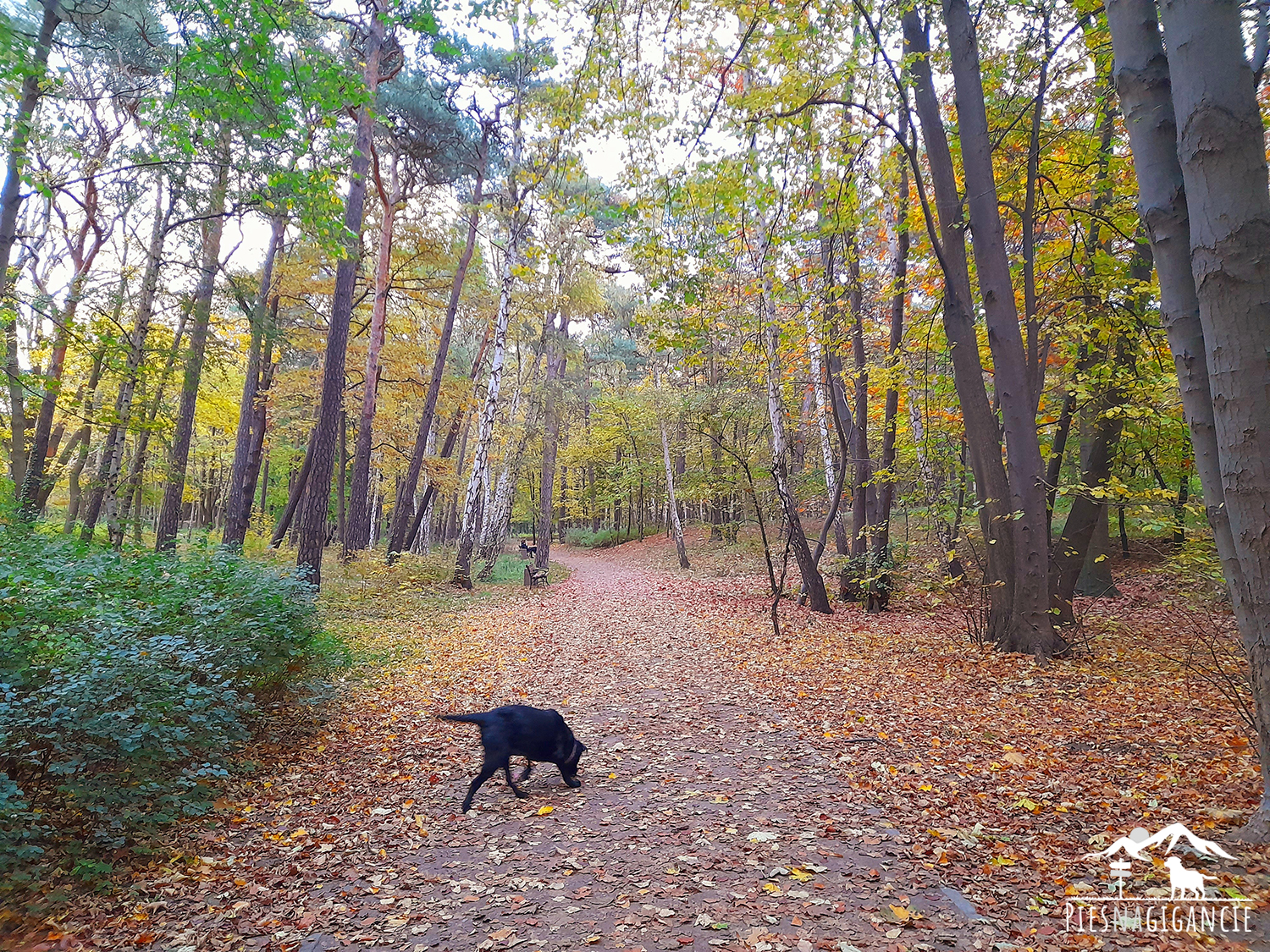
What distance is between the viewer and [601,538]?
35656 millimetres

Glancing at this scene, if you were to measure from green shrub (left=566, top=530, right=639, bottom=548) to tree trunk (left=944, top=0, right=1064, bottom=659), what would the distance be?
2741 centimetres

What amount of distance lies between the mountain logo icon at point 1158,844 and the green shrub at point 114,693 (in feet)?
16.8

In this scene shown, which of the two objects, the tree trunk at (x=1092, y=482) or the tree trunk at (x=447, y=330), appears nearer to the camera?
the tree trunk at (x=1092, y=482)

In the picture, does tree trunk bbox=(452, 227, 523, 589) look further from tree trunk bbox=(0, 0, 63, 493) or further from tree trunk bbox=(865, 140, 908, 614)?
tree trunk bbox=(865, 140, 908, 614)

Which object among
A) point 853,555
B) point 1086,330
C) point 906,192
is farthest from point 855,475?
point 906,192

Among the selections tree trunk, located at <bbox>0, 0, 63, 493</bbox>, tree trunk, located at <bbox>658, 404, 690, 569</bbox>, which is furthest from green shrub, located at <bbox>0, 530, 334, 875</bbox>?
tree trunk, located at <bbox>658, 404, 690, 569</bbox>

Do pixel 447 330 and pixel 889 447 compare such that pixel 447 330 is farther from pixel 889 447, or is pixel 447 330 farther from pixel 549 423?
pixel 889 447

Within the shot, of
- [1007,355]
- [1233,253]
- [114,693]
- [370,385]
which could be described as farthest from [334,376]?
[1233,253]

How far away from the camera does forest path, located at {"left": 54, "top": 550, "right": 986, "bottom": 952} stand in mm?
2742

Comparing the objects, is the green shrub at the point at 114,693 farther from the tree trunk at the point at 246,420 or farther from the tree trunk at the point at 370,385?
the tree trunk at the point at 246,420

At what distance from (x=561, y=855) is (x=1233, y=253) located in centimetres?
469

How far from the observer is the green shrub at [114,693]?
301 cm

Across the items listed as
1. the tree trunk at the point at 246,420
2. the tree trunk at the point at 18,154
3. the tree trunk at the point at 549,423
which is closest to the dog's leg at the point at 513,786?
the tree trunk at the point at 18,154

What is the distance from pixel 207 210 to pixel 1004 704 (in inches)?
598
